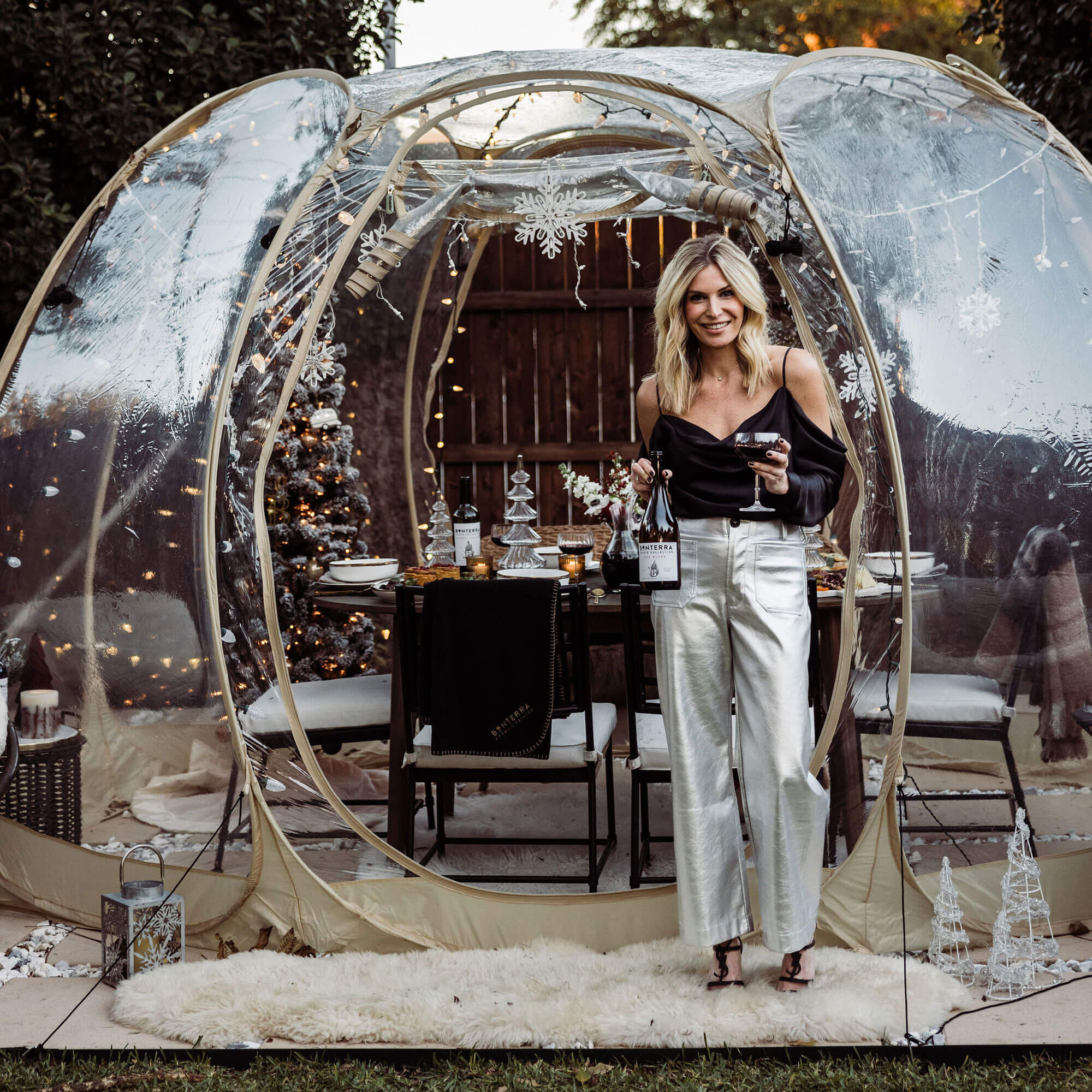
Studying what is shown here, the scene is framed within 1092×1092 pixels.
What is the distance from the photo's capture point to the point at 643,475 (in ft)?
8.23

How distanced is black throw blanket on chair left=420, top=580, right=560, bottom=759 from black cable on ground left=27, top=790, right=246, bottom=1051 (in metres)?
0.56

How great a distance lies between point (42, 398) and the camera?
10.4 feet

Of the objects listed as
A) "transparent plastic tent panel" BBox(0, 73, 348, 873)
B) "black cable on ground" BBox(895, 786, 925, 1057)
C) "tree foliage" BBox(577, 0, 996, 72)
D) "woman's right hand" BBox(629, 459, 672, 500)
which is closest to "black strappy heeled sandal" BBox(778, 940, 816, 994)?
"black cable on ground" BBox(895, 786, 925, 1057)

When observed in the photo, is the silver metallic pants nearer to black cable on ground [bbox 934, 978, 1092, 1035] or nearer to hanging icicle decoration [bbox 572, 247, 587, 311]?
black cable on ground [bbox 934, 978, 1092, 1035]

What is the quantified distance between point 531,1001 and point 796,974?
1.84 feet

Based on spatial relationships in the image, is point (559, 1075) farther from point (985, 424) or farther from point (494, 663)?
point (985, 424)

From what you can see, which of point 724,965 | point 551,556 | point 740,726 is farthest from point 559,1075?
point 551,556

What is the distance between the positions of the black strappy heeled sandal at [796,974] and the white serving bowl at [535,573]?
1.33 meters

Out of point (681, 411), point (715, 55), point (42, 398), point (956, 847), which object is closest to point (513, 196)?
point (715, 55)

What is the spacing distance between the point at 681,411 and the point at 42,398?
1.75 m

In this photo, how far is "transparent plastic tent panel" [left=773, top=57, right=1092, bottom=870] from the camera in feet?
8.87

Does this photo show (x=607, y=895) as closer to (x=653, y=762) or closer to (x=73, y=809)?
(x=653, y=762)

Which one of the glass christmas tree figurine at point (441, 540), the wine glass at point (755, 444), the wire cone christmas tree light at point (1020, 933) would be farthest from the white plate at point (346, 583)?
the wire cone christmas tree light at point (1020, 933)

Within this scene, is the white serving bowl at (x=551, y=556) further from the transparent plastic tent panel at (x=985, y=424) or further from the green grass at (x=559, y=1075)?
the green grass at (x=559, y=1075)
